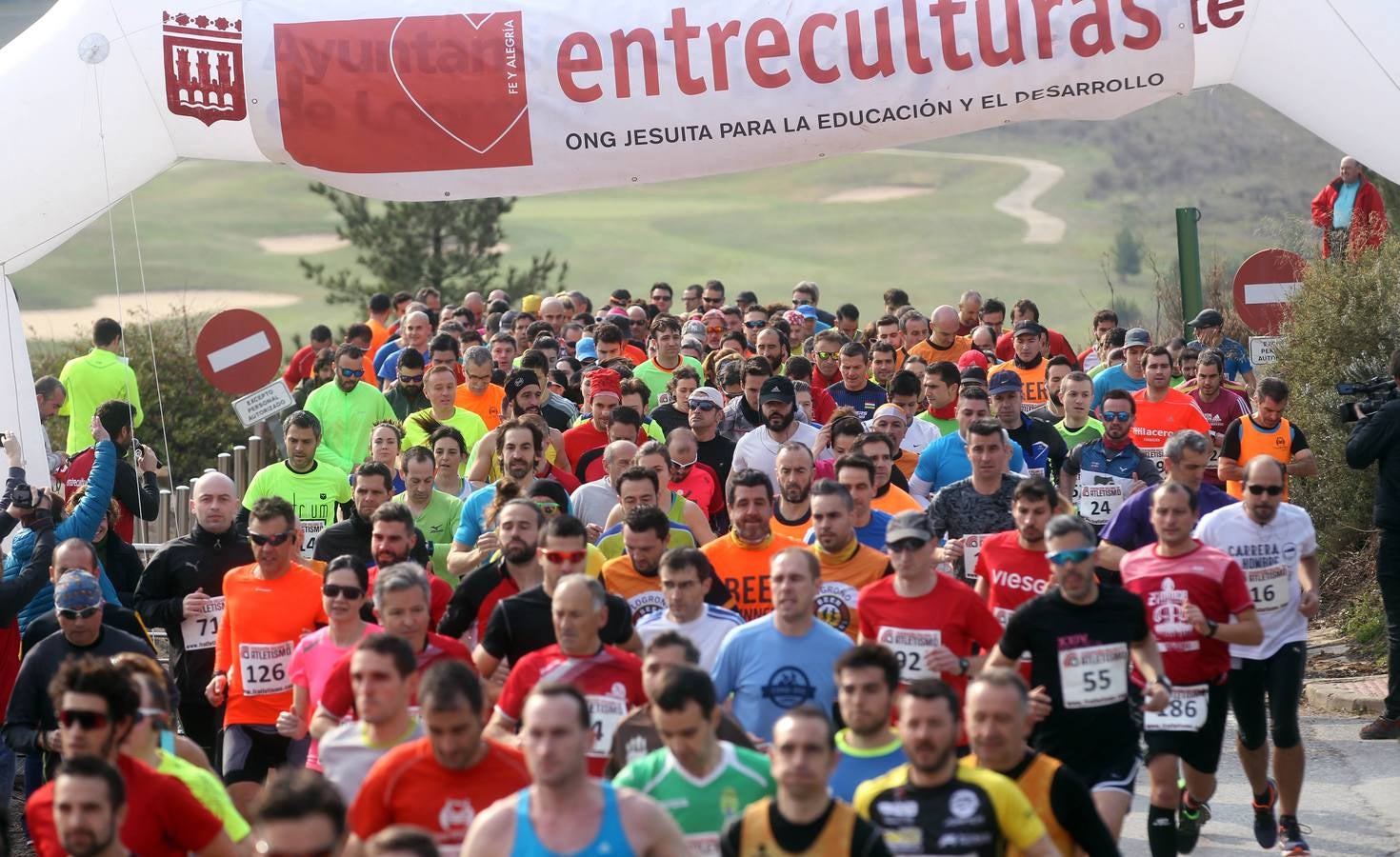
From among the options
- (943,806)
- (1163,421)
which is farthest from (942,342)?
(943,806)

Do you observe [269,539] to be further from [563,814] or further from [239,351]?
[239,351]

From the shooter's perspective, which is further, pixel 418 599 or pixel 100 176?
pixel 100 176

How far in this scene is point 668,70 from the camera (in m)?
11.1

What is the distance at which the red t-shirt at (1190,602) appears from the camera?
8219 millimetres

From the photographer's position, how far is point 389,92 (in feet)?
36.3

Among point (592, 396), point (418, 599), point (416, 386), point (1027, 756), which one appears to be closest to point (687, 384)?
point (592, 396)

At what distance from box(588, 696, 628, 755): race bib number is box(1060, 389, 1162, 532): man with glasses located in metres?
4.22

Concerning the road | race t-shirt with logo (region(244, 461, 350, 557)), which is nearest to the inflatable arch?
race t-shirt with logo (region(244, 461, 350, 557))

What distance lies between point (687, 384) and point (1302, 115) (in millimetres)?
3996

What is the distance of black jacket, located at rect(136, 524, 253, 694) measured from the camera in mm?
9422

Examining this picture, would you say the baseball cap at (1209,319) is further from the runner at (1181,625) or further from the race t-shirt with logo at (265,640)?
the race t-shirt with logo at (265,640)

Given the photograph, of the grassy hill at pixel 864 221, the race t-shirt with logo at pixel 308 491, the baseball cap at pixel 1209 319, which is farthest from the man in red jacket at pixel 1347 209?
the grassy hill at pixel 864 221

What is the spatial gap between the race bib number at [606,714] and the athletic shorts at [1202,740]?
2394 mm

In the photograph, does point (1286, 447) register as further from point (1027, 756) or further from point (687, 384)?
point (1027, 756)
